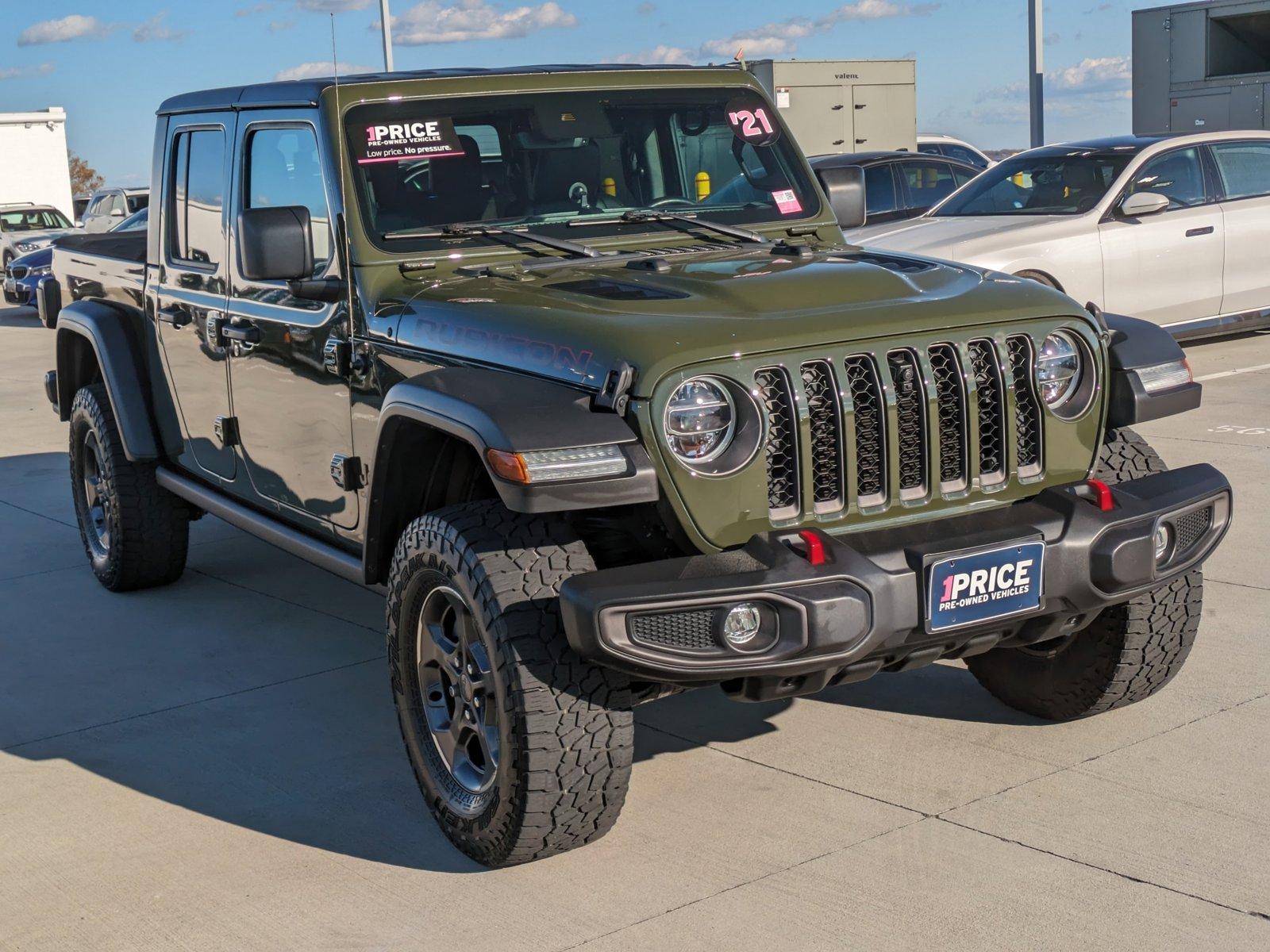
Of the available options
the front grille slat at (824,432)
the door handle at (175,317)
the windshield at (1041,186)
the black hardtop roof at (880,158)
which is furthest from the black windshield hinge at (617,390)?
the black hardtop roof at (880,158)

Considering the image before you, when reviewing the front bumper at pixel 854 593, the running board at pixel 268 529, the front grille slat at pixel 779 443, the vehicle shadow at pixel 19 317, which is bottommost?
the vehicle shadow at pixel 19 317

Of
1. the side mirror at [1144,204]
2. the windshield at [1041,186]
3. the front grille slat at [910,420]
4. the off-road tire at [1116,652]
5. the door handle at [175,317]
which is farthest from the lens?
the windshield at [1041,186]

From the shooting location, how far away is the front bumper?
10.6 ft

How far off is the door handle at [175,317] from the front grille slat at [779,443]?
8.93 ft

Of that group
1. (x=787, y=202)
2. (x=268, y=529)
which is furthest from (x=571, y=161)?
(x=268, y=529)

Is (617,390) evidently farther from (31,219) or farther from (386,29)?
(31,219)

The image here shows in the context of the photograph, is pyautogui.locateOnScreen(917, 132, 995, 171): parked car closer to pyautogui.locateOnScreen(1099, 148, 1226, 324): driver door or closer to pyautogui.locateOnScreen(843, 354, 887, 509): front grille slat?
pyautogui.locateOnScreen(1099, 148, 1226, 324): driver door

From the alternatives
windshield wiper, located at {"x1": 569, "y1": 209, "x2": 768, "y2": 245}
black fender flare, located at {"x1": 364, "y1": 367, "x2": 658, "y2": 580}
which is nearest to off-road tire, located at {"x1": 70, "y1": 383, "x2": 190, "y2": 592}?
windshield wiper, located at {"x1": 569, "y1": 209, "x2": 768, "y2": 245}

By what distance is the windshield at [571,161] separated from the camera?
4.48 m

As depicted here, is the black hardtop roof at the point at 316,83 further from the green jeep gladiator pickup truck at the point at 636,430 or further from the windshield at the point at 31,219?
the windshield at the point at 31,219

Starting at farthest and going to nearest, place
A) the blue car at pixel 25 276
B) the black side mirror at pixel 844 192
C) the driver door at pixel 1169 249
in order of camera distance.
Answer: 1. the blue car at pixel 25 276
2. the driver door at pixel 1169 249
3. the black side mirror at pixel 844 192

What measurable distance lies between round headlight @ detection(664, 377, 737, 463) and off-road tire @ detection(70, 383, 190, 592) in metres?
3.38

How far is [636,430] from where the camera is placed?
11.1ft

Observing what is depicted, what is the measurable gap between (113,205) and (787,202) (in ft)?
71.4
